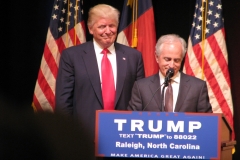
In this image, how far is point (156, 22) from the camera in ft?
15.3

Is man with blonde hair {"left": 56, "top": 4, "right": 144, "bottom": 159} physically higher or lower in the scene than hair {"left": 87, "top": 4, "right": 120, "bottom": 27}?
lower

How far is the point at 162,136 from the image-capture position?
5.85ft

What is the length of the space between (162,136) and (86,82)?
4.34 ft

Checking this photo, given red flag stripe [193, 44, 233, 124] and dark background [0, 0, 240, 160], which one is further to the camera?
dark background [0, 0, 240, 160]

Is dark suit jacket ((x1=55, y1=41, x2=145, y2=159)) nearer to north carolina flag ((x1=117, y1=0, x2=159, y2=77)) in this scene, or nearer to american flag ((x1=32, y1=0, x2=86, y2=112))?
north carolina flag ((x1=117, y1=0, x2=159, y2=77))

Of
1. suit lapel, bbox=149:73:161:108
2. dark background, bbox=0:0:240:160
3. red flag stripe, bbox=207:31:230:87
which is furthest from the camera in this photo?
dark background, bbox=0:0:240:160

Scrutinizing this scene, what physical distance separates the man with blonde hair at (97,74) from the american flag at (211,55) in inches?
52.3

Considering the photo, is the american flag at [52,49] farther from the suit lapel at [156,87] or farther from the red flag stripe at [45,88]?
the suit lapel at [156,87]

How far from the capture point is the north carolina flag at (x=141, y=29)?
4406 mm

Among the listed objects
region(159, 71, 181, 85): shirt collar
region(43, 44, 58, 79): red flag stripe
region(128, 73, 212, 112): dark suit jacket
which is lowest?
region(128, 73, 212, 112): dark suit jacket

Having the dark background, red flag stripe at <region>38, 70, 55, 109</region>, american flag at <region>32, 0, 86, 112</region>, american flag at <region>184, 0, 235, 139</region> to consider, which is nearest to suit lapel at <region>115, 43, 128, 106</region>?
american flag at <region>184, 0, 235, 139</region>

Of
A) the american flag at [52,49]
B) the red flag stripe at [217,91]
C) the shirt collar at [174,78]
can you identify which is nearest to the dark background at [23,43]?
the american flag at [52,49]

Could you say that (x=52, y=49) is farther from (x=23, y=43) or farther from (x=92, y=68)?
(x=92, y=68)

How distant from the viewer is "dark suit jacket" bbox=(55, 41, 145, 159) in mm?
3023
